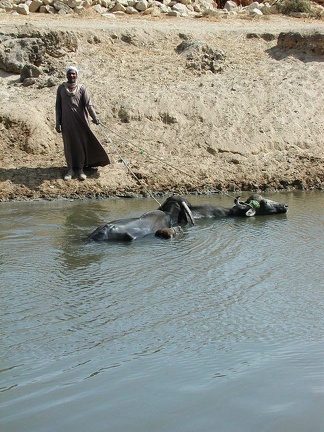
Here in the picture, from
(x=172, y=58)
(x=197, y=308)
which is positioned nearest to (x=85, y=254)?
(x=197, y=308)

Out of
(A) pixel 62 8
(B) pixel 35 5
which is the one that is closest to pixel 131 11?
(A) pixel 62 8

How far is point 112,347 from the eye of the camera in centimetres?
630

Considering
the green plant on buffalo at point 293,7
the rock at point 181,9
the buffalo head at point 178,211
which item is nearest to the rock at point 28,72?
the buffalo head at point 178,211

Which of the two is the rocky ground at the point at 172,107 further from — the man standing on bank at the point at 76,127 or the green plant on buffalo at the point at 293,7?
the green plant on buffalo at the point at 293,7

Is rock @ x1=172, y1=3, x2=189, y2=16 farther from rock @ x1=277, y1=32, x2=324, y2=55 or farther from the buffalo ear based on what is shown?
the buffalo ear

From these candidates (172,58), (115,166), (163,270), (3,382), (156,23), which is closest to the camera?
(3,382)

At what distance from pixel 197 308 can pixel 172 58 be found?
11780 millimetres

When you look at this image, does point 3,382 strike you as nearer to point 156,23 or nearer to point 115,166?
point 115,166

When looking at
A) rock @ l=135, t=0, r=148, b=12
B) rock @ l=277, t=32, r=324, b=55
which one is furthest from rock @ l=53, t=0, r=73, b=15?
rock @ l=277, t=32, r=324, b=55

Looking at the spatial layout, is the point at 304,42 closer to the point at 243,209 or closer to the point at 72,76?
the point at 72,76

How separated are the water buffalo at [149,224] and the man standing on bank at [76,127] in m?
2.72

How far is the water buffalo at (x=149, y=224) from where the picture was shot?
994 cm

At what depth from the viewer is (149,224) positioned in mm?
10461

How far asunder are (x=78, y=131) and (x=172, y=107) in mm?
2962
